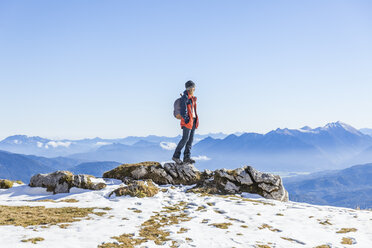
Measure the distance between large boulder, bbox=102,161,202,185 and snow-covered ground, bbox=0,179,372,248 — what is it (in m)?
4.05

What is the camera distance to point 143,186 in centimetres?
→ 1459

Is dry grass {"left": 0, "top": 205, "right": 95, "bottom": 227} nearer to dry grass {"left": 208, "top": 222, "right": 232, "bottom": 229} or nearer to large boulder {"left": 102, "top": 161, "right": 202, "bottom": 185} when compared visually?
dry grass {"left": 208, "top": 222, "right": 232, "bottom": 229}

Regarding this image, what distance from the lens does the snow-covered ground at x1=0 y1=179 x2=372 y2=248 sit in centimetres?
775

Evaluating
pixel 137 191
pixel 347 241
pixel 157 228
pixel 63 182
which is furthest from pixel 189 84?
pixel 347 241

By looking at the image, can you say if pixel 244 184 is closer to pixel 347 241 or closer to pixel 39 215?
pixel 347 241

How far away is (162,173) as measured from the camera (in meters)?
19.5

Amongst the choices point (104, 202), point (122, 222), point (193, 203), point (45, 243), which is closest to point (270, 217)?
point (193, 203)

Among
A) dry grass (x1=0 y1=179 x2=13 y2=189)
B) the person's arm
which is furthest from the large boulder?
dry grass (x1=0 y1=179 x2=13 y2=189)

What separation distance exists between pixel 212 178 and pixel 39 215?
11392 millimetres

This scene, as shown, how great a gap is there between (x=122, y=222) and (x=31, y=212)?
3564mm

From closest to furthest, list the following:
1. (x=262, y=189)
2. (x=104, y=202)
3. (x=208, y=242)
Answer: (x=208, y=242)
(x=104, y=202)
(x=262, y=189)

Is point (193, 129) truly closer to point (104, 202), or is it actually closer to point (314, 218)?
point (104, 202)

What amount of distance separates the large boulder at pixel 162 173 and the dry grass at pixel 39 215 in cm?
838

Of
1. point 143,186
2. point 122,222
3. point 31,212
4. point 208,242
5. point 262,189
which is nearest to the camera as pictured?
point 208,242
